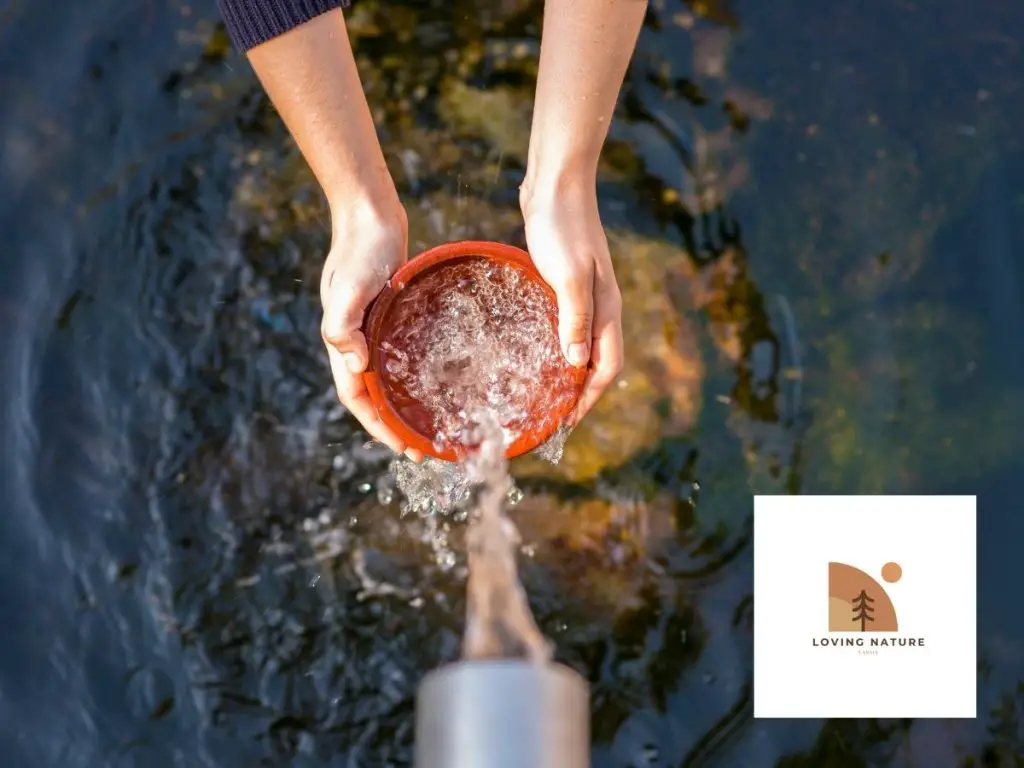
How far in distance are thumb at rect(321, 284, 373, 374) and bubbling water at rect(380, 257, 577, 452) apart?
5 cm

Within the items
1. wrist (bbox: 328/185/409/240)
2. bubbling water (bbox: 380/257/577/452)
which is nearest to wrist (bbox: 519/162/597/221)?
bubbling water (bbox: 380/257/577/452)

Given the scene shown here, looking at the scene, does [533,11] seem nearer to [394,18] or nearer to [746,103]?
[394,18]

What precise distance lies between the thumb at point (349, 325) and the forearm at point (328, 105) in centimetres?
13

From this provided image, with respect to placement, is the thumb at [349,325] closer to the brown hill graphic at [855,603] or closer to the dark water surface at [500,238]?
the dark water surface at [500,238]

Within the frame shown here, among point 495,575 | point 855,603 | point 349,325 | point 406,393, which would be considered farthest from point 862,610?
point 349,325

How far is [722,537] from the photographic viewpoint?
1.64 m

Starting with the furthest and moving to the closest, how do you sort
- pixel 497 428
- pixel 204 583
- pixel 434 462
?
pixel 204 583
pixel 434 462
pixel 497 428

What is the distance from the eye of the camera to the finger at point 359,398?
133 cm

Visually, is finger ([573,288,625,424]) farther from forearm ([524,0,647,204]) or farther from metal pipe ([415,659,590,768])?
metal pipe ([415,659,590,768])

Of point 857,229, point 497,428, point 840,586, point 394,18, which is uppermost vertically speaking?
point 394,18

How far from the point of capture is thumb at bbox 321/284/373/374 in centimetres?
127

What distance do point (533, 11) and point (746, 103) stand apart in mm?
419

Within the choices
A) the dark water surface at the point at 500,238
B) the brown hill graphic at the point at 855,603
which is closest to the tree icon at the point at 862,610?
the brown hill graphic at the point at 855,603

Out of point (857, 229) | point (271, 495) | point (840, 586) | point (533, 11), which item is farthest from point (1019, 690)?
point (533, 11)
